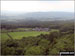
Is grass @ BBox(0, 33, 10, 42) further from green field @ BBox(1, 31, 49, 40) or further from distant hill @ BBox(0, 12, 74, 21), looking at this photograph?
distant hill @ BBox(0, 12, 74, 21)

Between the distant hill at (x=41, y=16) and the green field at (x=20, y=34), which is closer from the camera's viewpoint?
the distant hill at (x=41, y=16)

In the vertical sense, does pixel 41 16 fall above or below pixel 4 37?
above

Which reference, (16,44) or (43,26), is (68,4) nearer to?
(43,26)

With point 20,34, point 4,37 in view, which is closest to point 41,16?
point 20,34

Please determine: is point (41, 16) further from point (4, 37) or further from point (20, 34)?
point (4, 37)

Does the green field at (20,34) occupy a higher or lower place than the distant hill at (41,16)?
lower

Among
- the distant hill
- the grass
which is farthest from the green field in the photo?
the distant hill

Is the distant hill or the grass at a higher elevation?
the distant hill

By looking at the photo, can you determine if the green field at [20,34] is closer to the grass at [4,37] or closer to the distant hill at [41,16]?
the grass at [4,37]

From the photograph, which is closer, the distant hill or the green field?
the distant hill

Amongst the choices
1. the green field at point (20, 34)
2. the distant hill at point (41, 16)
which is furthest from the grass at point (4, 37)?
the distant hill at point (41, 16)

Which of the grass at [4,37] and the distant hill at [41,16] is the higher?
the distant hill at [41,16]
